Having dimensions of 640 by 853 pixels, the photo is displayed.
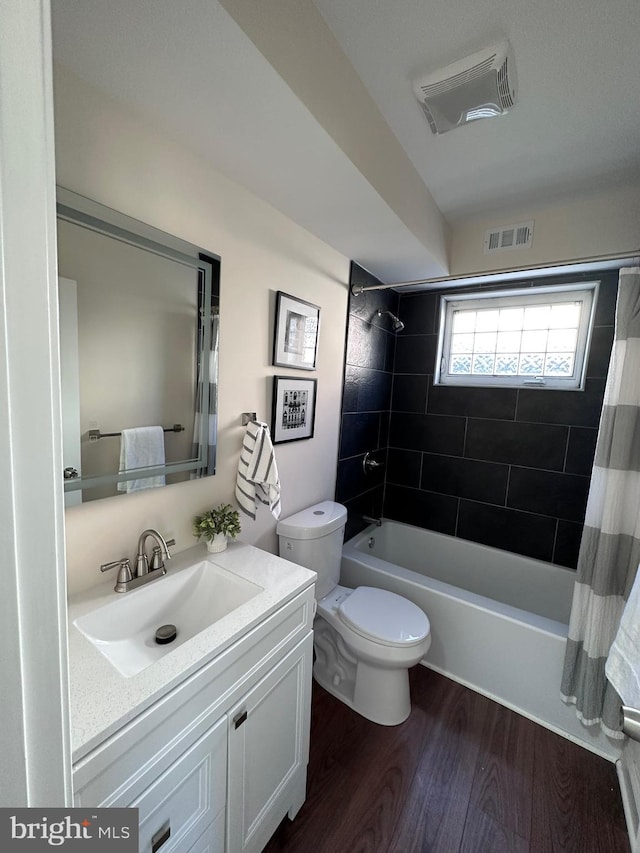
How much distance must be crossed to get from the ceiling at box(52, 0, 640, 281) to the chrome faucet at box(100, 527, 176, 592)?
128 cm

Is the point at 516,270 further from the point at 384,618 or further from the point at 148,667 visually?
the point at 148,667

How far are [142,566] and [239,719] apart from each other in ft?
1.70

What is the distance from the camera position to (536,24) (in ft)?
3.27

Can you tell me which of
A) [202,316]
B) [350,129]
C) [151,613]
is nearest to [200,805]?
[151,613]

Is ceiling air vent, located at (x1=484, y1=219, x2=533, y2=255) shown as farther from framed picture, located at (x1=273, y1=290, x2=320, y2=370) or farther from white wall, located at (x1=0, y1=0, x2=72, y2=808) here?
white wall, located at (x1=0, y1=0, x2=72, y2=808)

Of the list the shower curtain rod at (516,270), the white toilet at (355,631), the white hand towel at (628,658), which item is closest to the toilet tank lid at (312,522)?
the white toilet at (355,631)

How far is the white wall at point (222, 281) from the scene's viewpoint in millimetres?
956

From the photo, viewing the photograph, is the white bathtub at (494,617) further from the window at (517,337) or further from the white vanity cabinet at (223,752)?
the window at (517,337)

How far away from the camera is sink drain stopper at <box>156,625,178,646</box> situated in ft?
3.38

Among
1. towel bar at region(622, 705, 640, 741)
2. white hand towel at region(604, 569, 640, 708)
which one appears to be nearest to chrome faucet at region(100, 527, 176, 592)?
towel bar at region(622, 705, 640, 741)

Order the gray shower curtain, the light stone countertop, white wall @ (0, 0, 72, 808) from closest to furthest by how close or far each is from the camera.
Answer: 1. white wall @ (0, 0, 72, 808)
2. the light stone countertop
3. the gray shower curtain

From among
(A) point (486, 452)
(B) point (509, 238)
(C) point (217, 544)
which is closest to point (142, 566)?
(C) point (217, 544)

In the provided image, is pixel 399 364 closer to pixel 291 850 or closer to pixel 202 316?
pixel 202 316

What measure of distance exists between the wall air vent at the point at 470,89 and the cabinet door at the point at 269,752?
6.32ft
